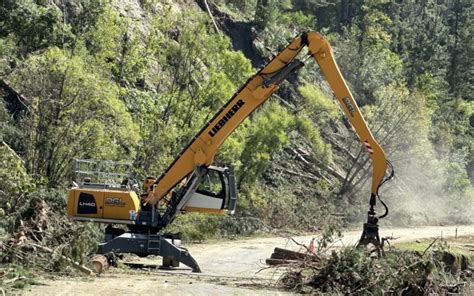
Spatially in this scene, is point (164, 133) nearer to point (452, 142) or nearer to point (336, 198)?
point (336, 198)

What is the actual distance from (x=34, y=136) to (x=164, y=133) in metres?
5.96

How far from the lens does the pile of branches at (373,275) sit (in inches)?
652

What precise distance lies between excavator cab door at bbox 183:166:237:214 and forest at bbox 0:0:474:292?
2.96 metres

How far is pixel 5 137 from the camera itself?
3039cm

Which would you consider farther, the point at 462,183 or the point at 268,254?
the point at 462,183

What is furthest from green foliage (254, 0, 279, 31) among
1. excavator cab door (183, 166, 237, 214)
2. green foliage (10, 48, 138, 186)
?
excavator cab door (183, 166, 237, 214)

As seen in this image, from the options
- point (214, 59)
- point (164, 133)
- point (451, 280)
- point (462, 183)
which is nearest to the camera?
point (451, 280)

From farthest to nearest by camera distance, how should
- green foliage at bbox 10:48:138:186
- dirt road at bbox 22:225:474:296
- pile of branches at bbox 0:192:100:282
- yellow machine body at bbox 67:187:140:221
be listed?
1. green foliage at bbox 10:48:138:186
2. yellow machine body at bbox 67:187:140:221
3. pile of branches at bbox 0:192:100:282
4. dirt road at bbox 22:225:474:296

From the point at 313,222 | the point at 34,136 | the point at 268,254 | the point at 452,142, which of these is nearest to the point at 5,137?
the point at 34,136

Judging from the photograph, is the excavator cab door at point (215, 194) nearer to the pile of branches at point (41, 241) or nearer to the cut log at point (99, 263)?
the pile of branches at point (41, 241)

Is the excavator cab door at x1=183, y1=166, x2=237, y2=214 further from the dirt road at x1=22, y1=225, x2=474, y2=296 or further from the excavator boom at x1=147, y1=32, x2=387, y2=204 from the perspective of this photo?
the dirt road at x1=22, y1=225, x2=474, y2=296

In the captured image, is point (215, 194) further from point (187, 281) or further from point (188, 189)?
point (187, 281)

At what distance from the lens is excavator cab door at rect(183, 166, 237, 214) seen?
21672 millimetres

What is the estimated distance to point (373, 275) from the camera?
17172 millimetres
